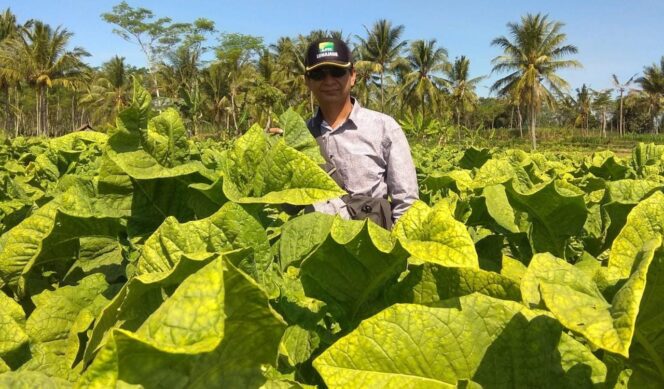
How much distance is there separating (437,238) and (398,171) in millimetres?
2169

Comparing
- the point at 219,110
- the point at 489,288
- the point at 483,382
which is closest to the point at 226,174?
the point at 489,288

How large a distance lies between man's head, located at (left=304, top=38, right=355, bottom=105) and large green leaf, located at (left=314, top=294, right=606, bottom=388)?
239 cm

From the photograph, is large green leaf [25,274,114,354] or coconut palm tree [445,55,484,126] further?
coconut palm tree [445,55,484,126]

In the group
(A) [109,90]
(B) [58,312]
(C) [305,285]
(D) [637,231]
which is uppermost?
(A) [109,90]

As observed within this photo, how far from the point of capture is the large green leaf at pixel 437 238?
0.96 meters

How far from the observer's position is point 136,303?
94 cm

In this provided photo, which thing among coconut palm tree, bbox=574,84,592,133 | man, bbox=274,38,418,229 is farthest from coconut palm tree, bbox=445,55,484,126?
man, bbox=274,38,418,229

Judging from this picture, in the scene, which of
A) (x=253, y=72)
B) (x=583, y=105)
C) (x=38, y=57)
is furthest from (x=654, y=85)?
(x=38, y=57)

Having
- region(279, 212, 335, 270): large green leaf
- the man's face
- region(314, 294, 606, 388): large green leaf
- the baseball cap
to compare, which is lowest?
region(314, 294, 606, 388): large green leaf

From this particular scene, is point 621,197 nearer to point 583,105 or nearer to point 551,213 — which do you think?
point 551,213

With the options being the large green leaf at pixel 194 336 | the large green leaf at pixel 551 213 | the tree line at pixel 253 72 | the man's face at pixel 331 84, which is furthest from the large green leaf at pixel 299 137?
the tree line at pixel 253 72

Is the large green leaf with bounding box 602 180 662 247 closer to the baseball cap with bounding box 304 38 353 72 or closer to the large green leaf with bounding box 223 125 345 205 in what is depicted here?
the large green leaf with bounding box 223 125 345 205

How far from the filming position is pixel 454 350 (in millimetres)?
876

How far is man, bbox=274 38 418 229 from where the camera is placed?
3.12 meters
